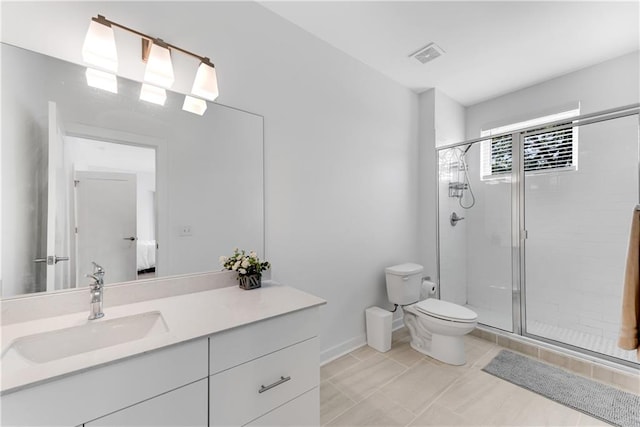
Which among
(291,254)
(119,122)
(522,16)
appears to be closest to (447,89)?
(522,16)

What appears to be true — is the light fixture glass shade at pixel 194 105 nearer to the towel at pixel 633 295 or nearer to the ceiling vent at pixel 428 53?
the ceiling vent at pixel 428 53

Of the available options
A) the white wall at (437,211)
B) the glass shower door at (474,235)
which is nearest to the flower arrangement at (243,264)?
the white wall at (437,211)

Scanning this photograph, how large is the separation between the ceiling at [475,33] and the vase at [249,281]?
5.91 ft

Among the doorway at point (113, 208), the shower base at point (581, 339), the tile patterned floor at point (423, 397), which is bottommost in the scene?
the tile patterned floor at point (423, 397)

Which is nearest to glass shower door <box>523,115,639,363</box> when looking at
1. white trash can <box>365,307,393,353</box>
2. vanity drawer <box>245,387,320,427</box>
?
white trash can <box>365,307,393,353</box>

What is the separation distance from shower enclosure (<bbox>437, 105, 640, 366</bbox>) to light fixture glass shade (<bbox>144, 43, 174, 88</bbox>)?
2.68 metres

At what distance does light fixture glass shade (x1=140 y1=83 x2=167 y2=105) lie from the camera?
53.6 inches

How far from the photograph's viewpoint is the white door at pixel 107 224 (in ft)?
4.03

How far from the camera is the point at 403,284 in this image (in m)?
2.44

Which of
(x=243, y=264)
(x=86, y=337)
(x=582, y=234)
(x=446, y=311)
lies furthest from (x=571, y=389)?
(x=86, y=337)

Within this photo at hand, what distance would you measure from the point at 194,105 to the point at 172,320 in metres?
1.16

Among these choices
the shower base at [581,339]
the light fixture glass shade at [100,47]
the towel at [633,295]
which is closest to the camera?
the towel at [633,295]

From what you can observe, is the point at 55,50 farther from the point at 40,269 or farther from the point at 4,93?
the point at 40,269

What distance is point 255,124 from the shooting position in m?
1.76
